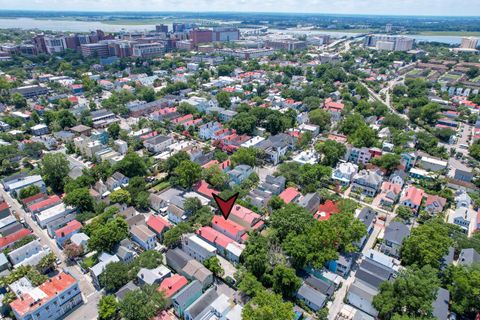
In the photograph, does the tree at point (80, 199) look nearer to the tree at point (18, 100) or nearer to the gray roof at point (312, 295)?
the gray roof at point (312, 295)

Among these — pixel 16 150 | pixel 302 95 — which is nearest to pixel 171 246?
pixel 16 150

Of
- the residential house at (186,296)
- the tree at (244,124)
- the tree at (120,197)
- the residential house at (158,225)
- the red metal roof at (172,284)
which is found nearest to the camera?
the residential house at (186,296)

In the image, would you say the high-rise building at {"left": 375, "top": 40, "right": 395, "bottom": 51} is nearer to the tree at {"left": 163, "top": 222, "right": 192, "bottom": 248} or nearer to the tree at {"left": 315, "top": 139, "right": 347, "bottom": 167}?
the tree at {"left": 315, "top": 139, "right": 347, "bottom": 167}

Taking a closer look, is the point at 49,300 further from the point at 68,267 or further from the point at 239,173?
the point at 239,173

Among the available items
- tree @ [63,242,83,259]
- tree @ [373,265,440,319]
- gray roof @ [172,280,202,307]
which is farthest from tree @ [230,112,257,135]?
tree @ [373,265,440,319]

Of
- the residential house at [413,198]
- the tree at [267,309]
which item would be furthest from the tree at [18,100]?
the residential house at [413,198]

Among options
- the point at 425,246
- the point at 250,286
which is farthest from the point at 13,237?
the point at 425,246
